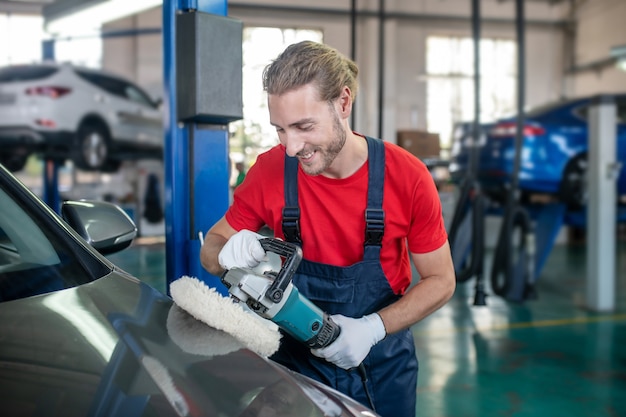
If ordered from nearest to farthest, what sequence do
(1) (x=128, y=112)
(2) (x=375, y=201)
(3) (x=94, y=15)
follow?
1. (2) (x=375, y=201)
2. (3) (x=94, y=15)
3. (1) (x=128, y=112)

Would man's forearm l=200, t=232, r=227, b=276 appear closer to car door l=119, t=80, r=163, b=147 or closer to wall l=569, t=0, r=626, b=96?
car door l=119, t=80, r=163, b=147

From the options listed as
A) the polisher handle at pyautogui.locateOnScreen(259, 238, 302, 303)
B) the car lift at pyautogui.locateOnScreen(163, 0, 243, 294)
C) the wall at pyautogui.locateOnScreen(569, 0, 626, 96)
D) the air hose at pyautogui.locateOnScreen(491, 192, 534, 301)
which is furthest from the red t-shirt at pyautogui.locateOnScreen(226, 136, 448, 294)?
the wall at pyautogui.locateOnScreen(569, 0, 626, 96)

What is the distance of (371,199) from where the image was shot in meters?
1.74

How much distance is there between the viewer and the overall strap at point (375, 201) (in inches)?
67.7

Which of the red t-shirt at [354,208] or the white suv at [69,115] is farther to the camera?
the white suv at [69,115]

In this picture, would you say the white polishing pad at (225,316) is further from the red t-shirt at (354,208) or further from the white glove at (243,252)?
the red t-shirt at (354,208)

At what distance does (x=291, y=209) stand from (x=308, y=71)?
388 millimetres

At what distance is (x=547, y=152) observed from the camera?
680 cm

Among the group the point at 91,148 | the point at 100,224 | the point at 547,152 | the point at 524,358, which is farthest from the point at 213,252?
the point at 91,148

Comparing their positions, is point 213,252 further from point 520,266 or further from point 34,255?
point 520,266

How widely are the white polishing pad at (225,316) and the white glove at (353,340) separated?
27 cm

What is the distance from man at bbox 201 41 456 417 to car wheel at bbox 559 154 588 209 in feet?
18.0

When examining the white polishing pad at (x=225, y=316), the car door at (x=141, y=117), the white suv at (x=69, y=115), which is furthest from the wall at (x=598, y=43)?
the white polishing pad at (x=225, y=316)

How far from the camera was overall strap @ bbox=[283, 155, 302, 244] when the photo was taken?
1.79 m
